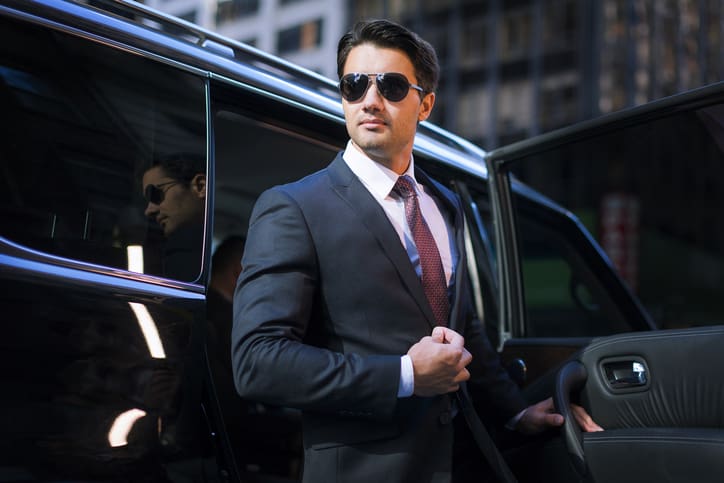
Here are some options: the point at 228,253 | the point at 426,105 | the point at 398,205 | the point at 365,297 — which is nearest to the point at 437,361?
the point at 365,297

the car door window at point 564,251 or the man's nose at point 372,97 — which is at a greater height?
the car door window at point 564,251

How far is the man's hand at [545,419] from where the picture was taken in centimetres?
224

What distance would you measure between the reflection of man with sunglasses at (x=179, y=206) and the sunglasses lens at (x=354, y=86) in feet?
1.51

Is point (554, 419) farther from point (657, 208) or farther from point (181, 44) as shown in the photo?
point (657, 208)

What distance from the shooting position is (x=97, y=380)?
62.4 inches

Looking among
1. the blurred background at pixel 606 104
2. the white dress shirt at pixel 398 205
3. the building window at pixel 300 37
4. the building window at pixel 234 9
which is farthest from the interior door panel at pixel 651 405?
the building window at pixel 234 9

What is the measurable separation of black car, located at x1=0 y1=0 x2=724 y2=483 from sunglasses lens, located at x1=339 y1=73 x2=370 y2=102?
0.39m

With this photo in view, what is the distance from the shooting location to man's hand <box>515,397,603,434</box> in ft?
7.35

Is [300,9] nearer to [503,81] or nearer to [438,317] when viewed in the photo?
[503,81]

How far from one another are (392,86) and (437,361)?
68cm

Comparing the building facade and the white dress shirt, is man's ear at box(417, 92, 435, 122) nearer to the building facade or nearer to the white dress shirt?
the white dress shirt

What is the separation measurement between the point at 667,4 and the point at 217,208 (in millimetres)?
25710

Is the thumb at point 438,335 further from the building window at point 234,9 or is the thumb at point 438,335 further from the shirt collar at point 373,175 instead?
the building window at point 234,9

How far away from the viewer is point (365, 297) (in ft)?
5.51
